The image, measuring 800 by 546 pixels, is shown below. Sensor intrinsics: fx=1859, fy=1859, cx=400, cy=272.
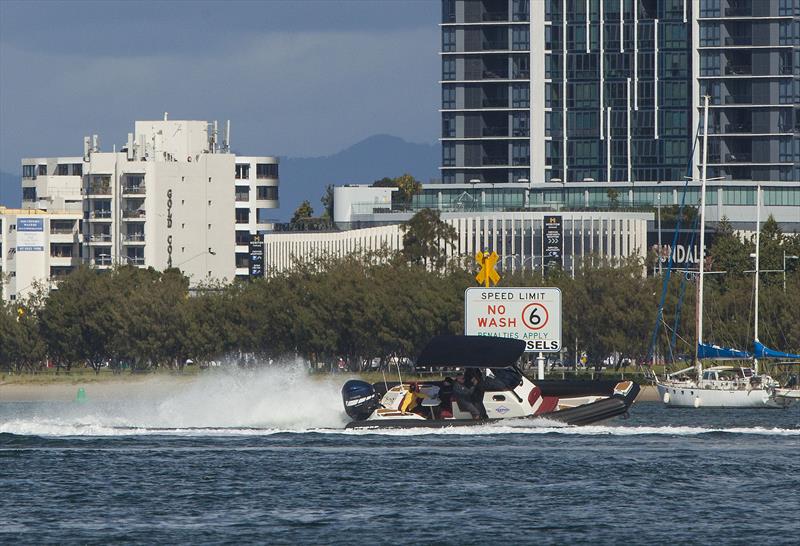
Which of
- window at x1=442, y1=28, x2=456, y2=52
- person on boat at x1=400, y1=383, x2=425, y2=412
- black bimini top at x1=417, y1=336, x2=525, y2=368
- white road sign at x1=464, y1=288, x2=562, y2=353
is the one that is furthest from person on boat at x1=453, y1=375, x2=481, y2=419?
window at x1=442, y1=28, x2=456, y2=52

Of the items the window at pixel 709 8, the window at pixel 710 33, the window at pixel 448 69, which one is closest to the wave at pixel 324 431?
the window at pixel 710 33

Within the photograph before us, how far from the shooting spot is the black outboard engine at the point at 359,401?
59.4 m

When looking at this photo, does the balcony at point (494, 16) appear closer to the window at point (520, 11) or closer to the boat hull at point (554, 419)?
the window at point (520, 11)

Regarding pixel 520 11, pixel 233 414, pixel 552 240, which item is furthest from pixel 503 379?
pixel 520 11

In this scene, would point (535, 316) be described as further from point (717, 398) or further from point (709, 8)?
point (709, 8)

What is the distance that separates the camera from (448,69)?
654 feet

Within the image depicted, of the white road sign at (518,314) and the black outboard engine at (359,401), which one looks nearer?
the black outboard engine at (359,401)

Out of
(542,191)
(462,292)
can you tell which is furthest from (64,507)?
(542,191)

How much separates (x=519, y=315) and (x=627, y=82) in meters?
117

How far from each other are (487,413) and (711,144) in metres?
137

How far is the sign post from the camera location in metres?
83.1

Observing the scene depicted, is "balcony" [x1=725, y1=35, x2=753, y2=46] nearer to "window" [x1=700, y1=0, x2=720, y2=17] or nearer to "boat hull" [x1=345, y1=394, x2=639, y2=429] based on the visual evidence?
"window" [x1=700, y1=0, x2=720, y2=17]

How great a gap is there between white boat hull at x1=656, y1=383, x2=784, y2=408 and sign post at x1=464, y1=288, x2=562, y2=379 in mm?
9686

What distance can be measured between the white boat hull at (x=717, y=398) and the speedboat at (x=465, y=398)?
2900 centimetres
